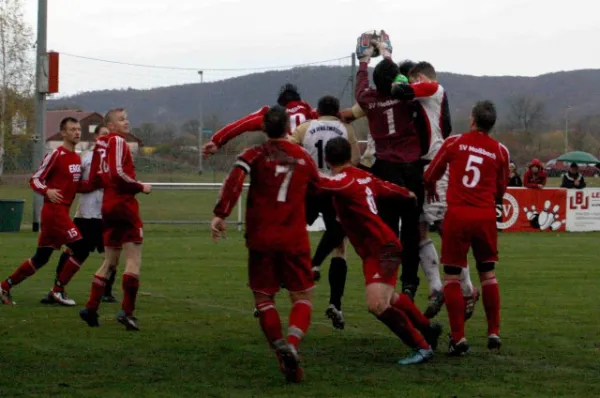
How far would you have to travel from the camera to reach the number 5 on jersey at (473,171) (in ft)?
28.4

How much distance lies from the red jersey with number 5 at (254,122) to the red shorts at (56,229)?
298 centimetres

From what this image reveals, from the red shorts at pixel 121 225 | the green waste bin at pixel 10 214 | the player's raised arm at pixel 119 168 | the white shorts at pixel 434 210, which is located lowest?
the green waste bin at pixel 10 214

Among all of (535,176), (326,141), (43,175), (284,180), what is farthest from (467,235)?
(535,176)

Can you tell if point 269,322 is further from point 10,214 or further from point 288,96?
point 10,214

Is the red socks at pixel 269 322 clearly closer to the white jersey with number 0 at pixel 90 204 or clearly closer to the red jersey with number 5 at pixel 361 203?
the red jersey with number 5 at pixel 361 203

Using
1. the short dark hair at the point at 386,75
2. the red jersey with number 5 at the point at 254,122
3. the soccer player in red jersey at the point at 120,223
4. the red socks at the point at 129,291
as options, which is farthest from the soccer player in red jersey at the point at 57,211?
the short dark hair at the point at 386,75

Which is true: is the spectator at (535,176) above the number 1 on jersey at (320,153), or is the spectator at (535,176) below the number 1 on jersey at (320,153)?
below

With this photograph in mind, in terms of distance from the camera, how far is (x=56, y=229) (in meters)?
12.3

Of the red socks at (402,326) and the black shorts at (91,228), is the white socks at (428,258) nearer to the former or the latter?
the red socks at (402,326)

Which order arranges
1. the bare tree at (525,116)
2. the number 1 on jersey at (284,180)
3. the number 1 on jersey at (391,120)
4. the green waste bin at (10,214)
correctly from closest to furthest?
the number 1 on jersey at (284,180)
the number 1 on jersey at (391,120)
the green waste bin at (10,214)
the bare tree at (525,116)

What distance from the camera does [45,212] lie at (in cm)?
1238

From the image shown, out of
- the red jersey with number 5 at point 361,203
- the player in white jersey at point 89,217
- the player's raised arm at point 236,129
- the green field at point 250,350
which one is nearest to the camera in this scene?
the green field at point 250,350

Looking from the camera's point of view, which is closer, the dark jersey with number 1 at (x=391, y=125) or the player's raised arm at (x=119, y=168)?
the dark jersey with number 1 at (x=391, y=125)

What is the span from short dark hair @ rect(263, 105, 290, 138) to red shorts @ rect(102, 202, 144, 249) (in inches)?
111
